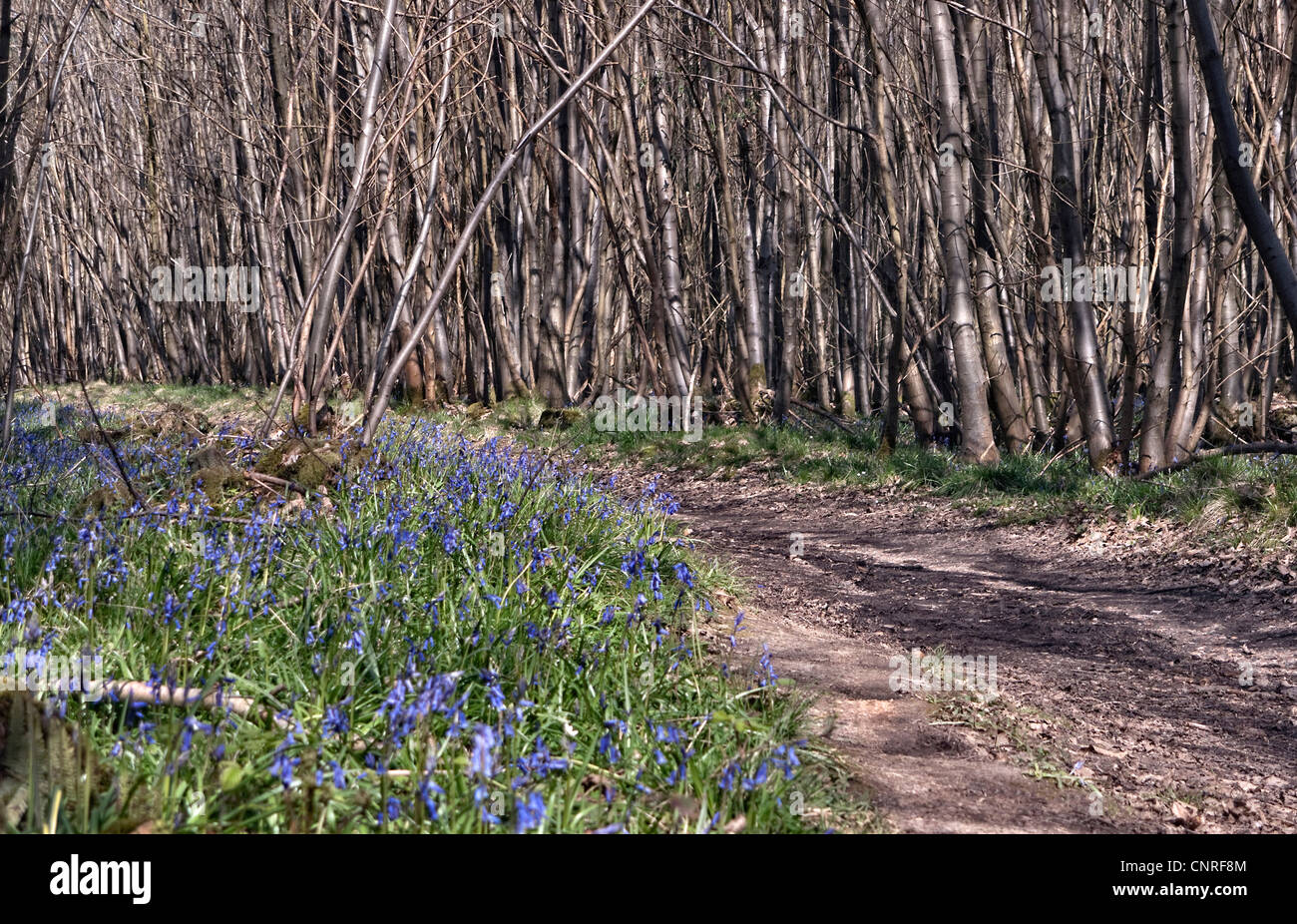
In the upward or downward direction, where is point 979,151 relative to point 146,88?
downward

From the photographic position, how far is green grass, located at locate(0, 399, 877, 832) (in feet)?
8.49

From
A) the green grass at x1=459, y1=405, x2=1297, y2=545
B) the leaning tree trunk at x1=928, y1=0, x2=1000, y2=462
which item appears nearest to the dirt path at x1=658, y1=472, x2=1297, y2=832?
the green grass at x1=459, y1=405, x2=1297, y2=545

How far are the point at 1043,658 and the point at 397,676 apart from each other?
3.34 meters

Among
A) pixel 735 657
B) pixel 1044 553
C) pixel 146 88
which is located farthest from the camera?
pixel 146 88

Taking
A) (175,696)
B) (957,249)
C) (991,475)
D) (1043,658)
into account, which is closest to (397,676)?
(175,696)

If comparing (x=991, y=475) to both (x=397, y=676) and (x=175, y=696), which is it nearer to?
(x=397, y=676)

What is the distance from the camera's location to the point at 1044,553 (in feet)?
25.1

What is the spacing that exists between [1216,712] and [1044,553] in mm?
3221

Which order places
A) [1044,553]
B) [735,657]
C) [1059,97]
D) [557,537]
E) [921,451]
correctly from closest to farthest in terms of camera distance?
[735,657] < [557,537] < [1044,553] < [1059,97] < [921,451]

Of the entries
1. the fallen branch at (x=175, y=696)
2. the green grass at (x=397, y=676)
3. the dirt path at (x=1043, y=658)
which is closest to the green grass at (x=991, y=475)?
the dirt path at (x=1043, y=658)

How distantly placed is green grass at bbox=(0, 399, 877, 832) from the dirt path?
43 centimetres

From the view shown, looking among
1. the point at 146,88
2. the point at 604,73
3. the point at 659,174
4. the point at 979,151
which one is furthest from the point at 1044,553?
the point at 146,88
